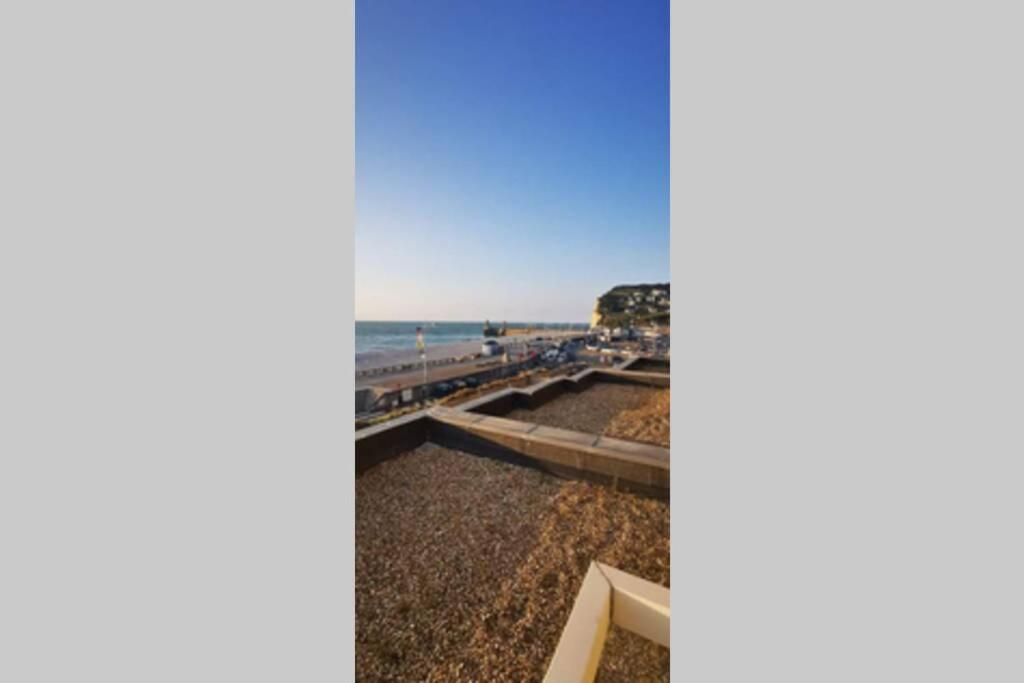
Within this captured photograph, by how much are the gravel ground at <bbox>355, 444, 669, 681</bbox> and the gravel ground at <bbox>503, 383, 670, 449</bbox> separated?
2151 mm

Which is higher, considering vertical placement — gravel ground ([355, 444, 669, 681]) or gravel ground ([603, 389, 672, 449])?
gravel ground ([603, 389, 672, 449])

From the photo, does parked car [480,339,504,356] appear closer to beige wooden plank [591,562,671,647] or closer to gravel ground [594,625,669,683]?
beige wooden plank [591,562,671,647]

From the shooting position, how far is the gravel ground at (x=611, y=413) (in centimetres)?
728

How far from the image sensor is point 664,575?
11.4 feet

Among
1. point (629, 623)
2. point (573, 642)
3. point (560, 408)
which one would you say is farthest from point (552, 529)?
point (560, 408)

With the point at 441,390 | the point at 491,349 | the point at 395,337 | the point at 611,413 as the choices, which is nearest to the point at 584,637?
the point at 611,413

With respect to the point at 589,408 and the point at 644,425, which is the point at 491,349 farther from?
the point at 644,425

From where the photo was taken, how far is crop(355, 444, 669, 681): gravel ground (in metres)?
2.73

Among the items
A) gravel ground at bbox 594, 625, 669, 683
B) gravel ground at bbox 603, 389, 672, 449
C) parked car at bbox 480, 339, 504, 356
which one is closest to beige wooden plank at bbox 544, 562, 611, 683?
gravel ground at bbox 594, 625, 669, 683

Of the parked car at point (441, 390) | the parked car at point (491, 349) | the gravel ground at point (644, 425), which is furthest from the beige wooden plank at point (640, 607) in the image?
the parked car at point (491, 349)

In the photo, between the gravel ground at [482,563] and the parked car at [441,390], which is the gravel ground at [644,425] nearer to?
the gravel ground at [482,563]

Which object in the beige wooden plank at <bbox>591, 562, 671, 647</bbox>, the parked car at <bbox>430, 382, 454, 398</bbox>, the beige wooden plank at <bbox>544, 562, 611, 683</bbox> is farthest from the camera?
the parked car at <bbox>430, 382, 454, 398</bbox>

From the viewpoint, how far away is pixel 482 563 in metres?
3.69

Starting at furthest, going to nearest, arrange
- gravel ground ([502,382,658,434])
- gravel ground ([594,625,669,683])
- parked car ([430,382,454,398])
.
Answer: parked car ([430,382,454,398]), gravel ground ([502,382,658,434]), gravel ground ([594,625,669,683])
